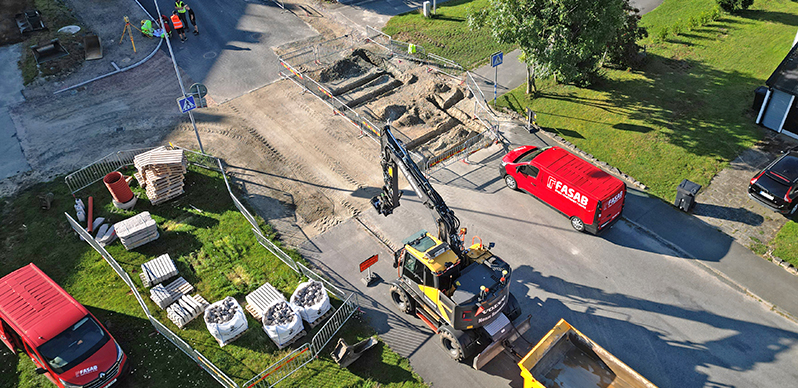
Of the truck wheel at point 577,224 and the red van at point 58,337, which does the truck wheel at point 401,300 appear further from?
the red van at point 58,337

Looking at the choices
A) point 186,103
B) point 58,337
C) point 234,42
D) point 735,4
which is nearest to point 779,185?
point 735,4

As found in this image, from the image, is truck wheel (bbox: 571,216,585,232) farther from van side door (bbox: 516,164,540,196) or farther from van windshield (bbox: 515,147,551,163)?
van windshield (bbox: 515,147,551,163)

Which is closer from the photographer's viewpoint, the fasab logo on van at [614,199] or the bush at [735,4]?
the fasab logo on van at [614,199]

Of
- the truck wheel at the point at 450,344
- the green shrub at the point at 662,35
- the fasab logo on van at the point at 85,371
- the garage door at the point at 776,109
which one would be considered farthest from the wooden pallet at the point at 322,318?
the green shrub at the point at 662,35

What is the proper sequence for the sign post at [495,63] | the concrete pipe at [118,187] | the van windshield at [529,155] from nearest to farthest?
the van windshield at [529,155]
the concrete pipe at [118,187]
the sign post at [495,63]

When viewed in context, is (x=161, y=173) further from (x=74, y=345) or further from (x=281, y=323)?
(x=281, y=323)

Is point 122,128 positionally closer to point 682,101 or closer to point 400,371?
point 400,371
